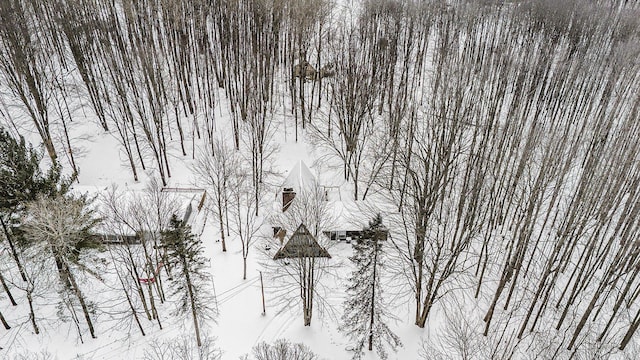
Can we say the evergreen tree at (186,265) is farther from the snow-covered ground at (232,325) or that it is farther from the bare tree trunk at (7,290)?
the bare tree trunk at (7,290)

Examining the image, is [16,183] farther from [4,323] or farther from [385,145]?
[385,145]

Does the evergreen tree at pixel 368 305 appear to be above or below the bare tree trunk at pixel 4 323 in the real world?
above

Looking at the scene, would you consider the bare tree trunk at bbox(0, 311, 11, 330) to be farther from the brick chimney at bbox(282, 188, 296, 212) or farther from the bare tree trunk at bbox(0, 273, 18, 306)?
the brick chimney at bbox(282, 188, 296, 212)

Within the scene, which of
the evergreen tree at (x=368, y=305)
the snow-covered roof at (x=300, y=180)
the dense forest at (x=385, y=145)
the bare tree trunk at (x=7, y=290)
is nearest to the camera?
the evergreen tree at (x=368, y=305)

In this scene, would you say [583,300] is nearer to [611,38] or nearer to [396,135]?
[396,135]

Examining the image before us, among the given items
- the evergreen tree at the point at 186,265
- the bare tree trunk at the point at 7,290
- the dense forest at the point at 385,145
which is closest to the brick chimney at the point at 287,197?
the dense forest at the point at 385,145

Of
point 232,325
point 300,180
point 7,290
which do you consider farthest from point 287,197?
point 7,290

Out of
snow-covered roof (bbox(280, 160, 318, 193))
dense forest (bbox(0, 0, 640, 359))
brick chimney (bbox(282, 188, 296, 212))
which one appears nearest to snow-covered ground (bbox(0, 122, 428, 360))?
dense forest (bbox(0, 0, 640, 359))
